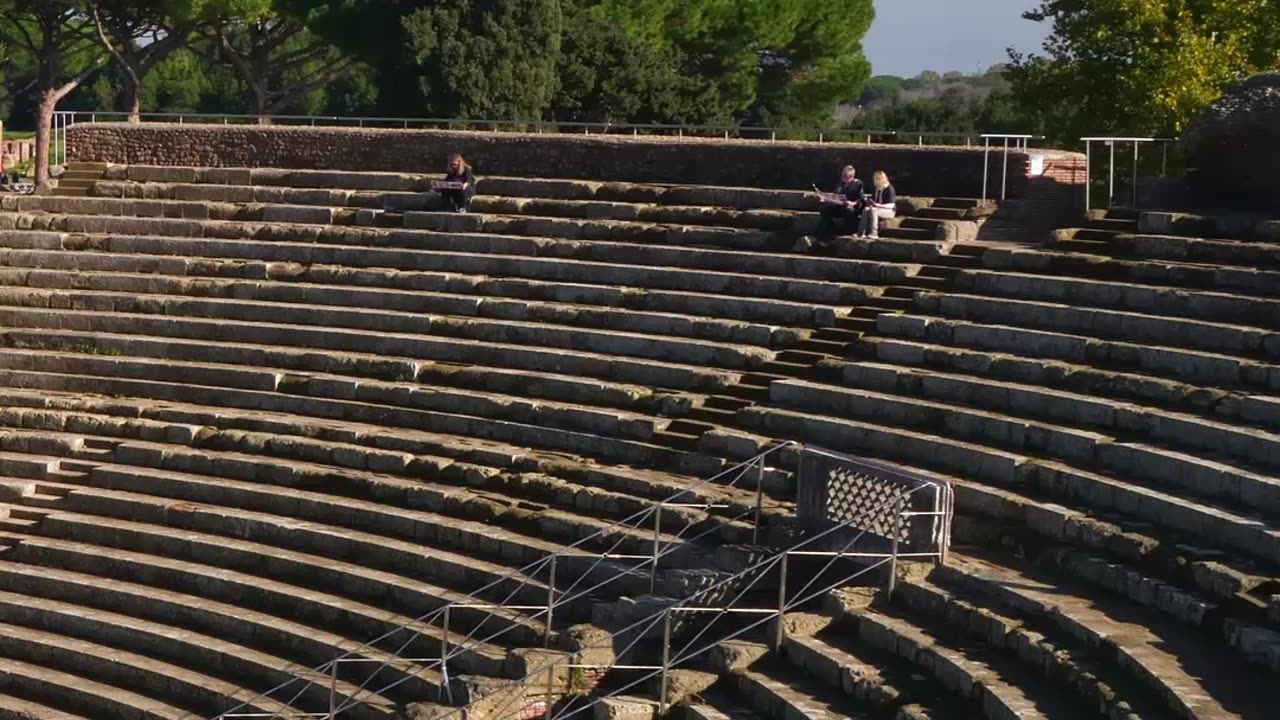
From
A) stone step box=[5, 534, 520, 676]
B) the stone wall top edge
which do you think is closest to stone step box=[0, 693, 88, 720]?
stone step box=[5, 534, 520, 676]

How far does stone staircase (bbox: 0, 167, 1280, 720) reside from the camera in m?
12.3

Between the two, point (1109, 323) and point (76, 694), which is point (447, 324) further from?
point (1109, 323)

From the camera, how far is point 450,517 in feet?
56.1

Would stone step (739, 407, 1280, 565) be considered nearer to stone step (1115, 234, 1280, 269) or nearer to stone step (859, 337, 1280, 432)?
stone step (859, 337, 1280, 432)

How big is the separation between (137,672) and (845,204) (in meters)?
7.90

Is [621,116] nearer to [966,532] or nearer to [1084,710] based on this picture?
[966,532]

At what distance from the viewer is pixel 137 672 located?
16438 mm

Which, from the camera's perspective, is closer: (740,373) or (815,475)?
(815,475)

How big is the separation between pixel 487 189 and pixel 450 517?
673cm

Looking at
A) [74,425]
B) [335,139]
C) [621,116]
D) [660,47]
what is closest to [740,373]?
[74,425]

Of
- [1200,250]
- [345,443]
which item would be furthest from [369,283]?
[1200,250]

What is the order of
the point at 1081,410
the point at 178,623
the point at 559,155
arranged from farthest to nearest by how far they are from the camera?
1. the point at 559,155
2. the point at 178,623
3. the point at 1081,410

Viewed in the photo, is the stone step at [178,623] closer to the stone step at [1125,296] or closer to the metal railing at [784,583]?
the metal railing at [784,583]

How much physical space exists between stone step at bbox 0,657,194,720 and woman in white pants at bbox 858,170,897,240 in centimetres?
787
